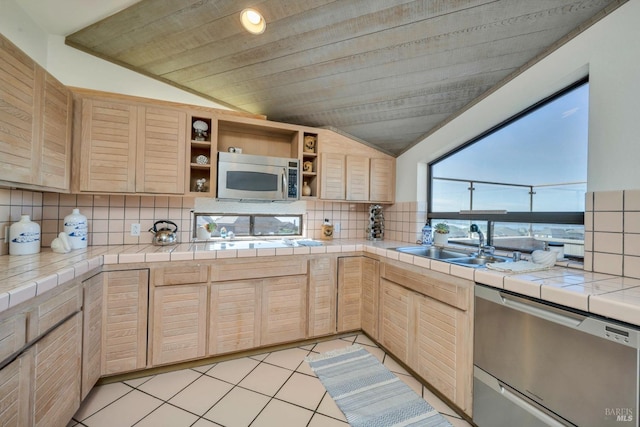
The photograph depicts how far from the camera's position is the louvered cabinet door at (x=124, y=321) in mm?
1728

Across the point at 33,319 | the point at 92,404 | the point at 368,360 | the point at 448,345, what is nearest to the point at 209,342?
the point at 92,404

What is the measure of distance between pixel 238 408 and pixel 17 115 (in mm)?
1981

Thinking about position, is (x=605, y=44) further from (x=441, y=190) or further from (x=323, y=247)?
(x=323, y=247)

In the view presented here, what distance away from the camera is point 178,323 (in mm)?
1890

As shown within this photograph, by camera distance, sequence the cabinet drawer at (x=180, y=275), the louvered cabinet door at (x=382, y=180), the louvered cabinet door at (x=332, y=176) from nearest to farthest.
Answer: the cabinet drawer at (x=180, y=275) → the louvered cabinet door at (x=332, y=176) → the louvered cabinet door at (x=382, y=180)

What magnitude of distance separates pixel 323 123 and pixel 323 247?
50.3 inches

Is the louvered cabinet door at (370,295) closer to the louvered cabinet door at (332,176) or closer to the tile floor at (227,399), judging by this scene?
the tile floor at (227,399)

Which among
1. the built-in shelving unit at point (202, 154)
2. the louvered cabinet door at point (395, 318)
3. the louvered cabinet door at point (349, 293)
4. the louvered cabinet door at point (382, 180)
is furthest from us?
the louvered cabinet door at point (382, 180)

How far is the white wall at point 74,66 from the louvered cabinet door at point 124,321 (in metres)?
1.55

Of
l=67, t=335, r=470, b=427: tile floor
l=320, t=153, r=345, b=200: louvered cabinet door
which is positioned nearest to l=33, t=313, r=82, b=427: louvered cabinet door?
l=67, t=335, r=470, b=427: tile floor

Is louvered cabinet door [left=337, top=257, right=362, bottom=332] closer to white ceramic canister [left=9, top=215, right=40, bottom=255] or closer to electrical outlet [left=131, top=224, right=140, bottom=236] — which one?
electrical outlet [left=131, top=224, right=140, bottom=236]

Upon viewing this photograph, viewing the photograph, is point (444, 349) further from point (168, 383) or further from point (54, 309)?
point (54, 309)

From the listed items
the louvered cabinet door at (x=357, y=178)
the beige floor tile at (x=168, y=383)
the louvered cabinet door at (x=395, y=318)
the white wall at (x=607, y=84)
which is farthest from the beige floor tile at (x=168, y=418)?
the white wall at (x=607, y=84)

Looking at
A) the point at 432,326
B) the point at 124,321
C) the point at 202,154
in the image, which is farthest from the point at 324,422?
the point at 202,154
